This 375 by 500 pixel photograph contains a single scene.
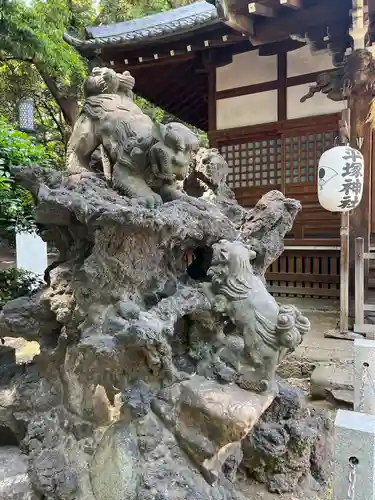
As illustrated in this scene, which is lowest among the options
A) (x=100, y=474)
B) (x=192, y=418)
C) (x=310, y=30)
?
(x=100, y=474)

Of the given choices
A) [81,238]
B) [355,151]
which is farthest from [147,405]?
[355,151]

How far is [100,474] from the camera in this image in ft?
8.20

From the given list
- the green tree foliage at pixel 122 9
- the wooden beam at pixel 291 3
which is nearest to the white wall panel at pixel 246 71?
the wooden beam at pixel 291 3

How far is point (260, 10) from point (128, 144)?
3850 mm

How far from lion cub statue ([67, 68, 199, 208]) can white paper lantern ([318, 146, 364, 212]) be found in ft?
10.1

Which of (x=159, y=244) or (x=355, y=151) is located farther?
(x=355, y=151)

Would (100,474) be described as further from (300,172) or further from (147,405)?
(300,172)

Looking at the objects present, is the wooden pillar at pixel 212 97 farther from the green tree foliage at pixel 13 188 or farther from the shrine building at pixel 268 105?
the green tree foliage at pixel 13 188

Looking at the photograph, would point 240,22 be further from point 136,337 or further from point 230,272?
point 136,337

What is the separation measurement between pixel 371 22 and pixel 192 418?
6.06 meters

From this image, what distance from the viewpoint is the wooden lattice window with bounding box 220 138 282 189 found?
802 cm

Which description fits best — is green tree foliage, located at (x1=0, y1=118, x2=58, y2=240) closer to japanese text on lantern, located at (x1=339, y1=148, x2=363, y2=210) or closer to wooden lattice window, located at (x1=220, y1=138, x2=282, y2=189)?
japanese text on lantern, located at (x1=339, y1=148, x2=363, y2=210)

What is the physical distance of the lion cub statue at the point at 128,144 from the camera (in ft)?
9.29

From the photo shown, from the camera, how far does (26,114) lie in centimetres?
1377
